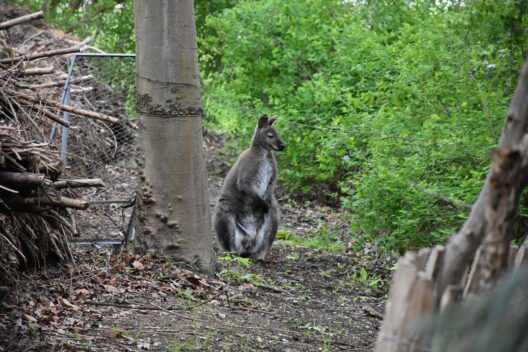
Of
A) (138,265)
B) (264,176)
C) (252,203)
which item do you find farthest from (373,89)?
(138,265)

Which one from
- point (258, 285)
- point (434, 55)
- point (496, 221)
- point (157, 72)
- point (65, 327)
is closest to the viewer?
point (496, 221)

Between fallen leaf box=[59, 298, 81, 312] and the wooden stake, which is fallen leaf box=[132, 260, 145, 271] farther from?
the wooden stake

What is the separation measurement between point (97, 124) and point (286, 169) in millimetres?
5916

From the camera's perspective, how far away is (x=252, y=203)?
1127 cm

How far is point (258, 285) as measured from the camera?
8758 millimetres

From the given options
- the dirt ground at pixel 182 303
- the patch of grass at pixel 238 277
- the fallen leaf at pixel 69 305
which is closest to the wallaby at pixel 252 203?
the dirt ground at pixel 182 303

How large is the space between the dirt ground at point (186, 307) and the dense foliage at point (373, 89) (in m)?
1.15

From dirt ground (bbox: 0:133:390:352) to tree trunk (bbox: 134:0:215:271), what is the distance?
338 millimetres

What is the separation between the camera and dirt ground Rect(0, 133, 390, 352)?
6.06 meters

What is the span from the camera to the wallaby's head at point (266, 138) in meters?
11.7

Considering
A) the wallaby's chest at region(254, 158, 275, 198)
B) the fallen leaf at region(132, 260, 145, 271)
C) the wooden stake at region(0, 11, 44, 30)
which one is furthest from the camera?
the wallaby's chest at region(254, 158, 275, 198)

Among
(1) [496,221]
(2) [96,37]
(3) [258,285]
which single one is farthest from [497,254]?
(2) [96,37]

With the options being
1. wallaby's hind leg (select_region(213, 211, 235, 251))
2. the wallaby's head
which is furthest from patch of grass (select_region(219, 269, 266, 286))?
the wallaby's head

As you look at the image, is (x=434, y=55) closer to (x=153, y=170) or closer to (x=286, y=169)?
(x=153, y=170)
